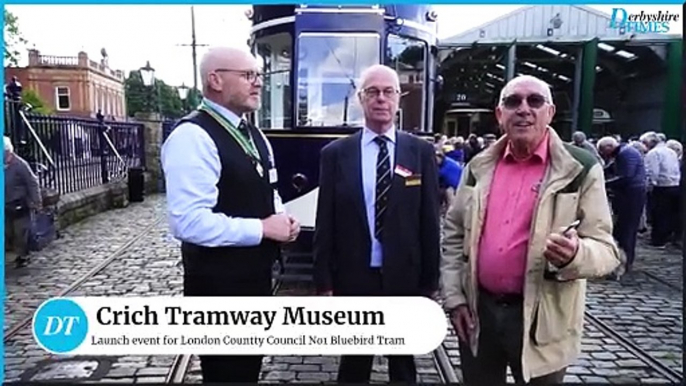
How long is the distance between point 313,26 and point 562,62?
2.94 ft

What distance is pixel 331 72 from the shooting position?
1917 mm

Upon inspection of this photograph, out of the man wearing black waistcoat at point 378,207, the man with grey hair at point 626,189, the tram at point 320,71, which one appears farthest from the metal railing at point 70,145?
the man with grey hair at point 626,189

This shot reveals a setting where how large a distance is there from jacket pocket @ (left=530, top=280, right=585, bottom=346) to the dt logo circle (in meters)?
1.59

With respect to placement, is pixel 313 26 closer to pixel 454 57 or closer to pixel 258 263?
pixel 454 57

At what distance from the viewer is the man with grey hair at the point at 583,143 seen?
187 cm

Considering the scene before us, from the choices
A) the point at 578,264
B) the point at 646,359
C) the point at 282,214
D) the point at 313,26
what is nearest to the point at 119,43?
the point at 313,26

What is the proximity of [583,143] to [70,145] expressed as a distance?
1876 millimetres

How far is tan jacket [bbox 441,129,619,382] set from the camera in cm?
173

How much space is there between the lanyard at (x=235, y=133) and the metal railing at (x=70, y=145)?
282mm

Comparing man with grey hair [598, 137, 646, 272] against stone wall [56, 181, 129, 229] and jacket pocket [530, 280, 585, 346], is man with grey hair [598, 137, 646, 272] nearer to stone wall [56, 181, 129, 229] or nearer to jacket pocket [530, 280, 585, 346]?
jacket pocket [530, 280, 585, 346]

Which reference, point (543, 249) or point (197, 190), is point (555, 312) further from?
point (197, 190)

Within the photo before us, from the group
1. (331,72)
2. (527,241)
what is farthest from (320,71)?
(527,241)

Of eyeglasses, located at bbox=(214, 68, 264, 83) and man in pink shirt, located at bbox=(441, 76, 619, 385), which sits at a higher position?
eyeglasses, located at bbox=(214, 68, 264, 83)

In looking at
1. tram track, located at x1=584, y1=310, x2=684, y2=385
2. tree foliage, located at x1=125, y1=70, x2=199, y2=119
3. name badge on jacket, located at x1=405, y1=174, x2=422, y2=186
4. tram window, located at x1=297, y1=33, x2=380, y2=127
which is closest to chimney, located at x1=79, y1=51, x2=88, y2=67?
tree foliage, located at x1=125, y1=70, x2=199, y2=119
